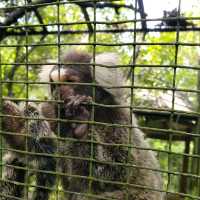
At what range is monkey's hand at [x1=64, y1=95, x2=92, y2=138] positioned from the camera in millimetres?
2666

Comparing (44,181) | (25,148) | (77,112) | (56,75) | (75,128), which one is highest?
(56,75)

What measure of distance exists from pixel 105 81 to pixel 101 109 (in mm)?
393

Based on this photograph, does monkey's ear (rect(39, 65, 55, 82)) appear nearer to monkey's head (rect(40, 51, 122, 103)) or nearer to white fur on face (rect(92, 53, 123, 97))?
monkey's head (rect(40, 51, 122, 103))

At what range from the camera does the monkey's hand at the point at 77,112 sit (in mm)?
2666

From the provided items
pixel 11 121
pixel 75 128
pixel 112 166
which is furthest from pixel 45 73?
pixel 112 166

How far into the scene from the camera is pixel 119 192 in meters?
2.73

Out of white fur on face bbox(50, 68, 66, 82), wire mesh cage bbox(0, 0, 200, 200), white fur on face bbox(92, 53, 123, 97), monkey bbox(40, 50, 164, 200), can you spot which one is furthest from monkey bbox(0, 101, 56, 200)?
white fur on face bbox(92, 53, 123, 97)

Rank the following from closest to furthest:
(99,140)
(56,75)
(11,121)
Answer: (11,121)
(99,140)
(56,75)

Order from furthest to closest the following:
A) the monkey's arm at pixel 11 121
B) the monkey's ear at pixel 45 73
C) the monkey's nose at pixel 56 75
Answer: the monkey's ear at pixel 45 73 < the monkey's nose at pixel 56 75 < the monkey's arm at pixel 11 121

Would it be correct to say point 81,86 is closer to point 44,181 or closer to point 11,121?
point 11,121

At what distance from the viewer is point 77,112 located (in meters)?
2.79

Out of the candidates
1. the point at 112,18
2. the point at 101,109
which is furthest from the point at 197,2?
the point at 112,18

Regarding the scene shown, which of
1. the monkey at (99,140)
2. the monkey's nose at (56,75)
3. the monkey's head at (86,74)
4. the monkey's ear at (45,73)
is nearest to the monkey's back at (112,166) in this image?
the monkey at (99,140)

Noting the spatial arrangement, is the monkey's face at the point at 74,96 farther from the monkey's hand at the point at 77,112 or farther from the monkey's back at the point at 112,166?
Result: the monkey's back at the point at 112,166
